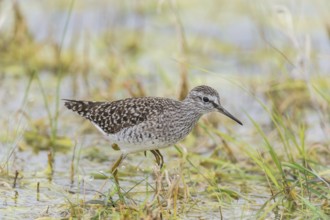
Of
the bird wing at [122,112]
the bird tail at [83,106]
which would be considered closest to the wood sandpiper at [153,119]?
the bird wing at [122,112]

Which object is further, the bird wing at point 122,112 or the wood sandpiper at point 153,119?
the bird wing at point 122,112

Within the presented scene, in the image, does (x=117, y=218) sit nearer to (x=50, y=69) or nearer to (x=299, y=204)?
(x=299, y=204)

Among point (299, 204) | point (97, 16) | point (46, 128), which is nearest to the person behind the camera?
point (299, 204)

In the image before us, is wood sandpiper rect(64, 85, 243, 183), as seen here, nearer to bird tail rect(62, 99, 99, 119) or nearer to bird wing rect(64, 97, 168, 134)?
bird wing rect(64, 97, 168, 134)

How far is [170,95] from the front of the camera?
9.91m

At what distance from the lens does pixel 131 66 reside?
11500 mm

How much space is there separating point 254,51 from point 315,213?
253 inches

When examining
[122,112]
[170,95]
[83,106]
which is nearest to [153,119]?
[122,112]

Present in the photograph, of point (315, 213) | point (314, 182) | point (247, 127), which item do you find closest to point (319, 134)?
point (247, 127)

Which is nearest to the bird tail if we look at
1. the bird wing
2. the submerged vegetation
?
the bird wing

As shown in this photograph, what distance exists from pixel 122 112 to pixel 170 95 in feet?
7.81

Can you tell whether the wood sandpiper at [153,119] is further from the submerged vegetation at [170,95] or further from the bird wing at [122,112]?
the submerged vegetation at [170,95]

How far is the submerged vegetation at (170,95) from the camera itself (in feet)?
22.5

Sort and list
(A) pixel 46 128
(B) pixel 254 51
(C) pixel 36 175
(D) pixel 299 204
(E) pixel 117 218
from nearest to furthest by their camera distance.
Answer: (E) pixel 117 218 < (D) pixel 299 204 < (C) pixel 36 175 < (A) pixel 46 128 < (B) pixel 254 51
